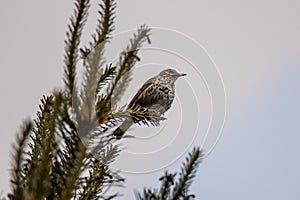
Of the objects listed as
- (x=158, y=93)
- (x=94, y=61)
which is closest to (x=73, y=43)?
(x=94, y=61)

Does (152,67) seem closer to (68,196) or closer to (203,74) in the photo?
(203,74)

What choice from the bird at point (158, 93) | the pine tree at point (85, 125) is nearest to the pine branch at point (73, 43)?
the pine tree at point (85, 125)

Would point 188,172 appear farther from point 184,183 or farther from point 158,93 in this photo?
point 158,93

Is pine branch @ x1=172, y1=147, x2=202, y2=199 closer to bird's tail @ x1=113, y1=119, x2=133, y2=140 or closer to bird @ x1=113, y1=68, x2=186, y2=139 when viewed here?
bird's tail @ x1=113, y1=119, x2=133, y2=140

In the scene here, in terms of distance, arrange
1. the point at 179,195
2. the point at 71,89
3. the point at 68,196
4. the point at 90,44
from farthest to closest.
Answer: the point at 90,44 < the point at 71,89 < the point at 179,195 < the point at 68,196

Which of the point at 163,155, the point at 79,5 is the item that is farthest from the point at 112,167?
the point at 79,5

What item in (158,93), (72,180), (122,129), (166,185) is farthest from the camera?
(158,93)

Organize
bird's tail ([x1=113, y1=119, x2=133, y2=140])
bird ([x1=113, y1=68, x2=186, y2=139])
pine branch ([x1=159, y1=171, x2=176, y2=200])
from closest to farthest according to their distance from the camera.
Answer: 1. pine branch ([x1=159, y1=171, x2=176, y2=200])
2. bird's tail ([x1=113, y1=119, x2=133, y2=140])
3. bird ([x1=113, y1=68, x2=186, y2=139])

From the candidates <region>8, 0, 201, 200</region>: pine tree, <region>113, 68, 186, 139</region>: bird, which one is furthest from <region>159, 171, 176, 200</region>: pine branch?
<region>113, 68, 186, 139</region>: bird

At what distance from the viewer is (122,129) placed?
7.88 feet

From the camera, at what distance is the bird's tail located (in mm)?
2181

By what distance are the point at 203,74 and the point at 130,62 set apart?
0.57 m

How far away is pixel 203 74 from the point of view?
2.32 meters

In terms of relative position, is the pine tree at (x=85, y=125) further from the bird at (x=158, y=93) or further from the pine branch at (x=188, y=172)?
the bird at (x=158, y=93)
